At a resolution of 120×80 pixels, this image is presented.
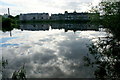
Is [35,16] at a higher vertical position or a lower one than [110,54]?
higher

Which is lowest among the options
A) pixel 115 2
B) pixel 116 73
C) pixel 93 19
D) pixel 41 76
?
pixel 41 76

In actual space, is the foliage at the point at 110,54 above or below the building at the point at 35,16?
below

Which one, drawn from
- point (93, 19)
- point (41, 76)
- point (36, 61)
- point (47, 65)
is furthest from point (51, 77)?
point (93, 19)

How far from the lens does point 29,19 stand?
175 metres

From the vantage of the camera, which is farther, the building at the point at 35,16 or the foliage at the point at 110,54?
the building at the point at 35,16

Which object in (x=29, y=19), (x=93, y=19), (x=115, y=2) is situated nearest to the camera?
(x=115, y=2)

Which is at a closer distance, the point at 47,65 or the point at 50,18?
the point at 47,65

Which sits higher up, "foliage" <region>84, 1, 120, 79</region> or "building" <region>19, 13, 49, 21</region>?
"building" <region>19, 13, 49, 21</region>

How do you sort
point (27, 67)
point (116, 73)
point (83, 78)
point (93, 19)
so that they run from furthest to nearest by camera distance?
point (93, 19)
point (27, 67)
point (83, 78)
point (116, 73)

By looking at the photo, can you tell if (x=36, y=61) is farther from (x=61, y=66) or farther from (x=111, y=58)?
(x=111, y=58)

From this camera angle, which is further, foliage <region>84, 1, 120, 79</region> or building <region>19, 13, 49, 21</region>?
building <region>19, 13, 49, 21</region>

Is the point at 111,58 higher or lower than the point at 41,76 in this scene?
higher

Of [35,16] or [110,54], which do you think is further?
[35,16]

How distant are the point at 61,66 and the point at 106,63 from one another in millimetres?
5074
